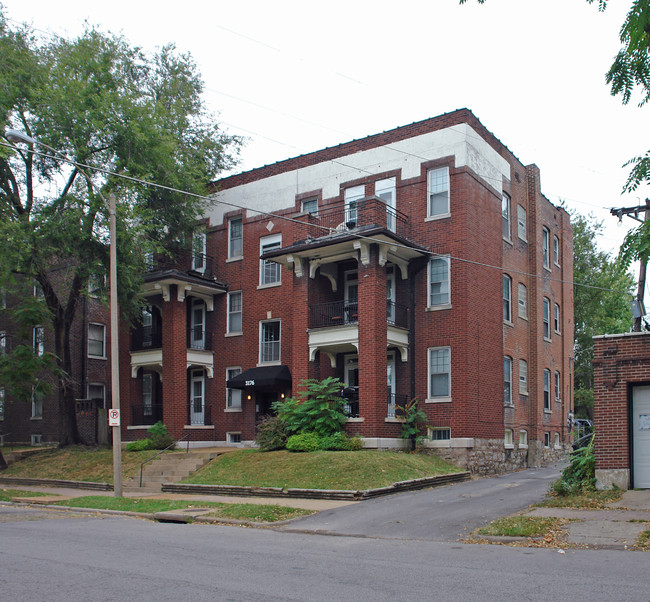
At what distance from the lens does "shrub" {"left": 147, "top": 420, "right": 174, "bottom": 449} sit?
28219 millimetres

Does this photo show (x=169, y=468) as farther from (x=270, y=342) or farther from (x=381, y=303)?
(x=381, y=303)

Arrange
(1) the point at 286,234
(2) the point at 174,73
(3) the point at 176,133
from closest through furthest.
A: (1) the point at 286,234 < (3) the point at 176,133 < (2) the point at 174,73

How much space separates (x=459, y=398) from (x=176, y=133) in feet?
55.6

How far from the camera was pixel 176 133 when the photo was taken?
1244 inches

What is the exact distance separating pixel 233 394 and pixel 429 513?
16.2 meters

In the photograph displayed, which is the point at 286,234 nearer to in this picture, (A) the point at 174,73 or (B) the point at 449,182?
(B) the point at 449,182

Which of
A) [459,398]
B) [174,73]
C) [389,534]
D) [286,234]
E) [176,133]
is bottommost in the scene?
[389,534]

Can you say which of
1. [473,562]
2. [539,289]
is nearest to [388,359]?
[539,289]

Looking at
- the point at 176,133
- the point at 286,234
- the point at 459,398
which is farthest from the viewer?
the point at 176,133

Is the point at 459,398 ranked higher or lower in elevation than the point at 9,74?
lower

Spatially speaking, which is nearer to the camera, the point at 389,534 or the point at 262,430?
the point at 389,534

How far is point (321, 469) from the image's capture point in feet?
67.8

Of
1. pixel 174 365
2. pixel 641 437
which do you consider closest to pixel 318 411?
pixel 174 365

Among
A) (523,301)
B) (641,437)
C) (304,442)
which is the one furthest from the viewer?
(523,301)
